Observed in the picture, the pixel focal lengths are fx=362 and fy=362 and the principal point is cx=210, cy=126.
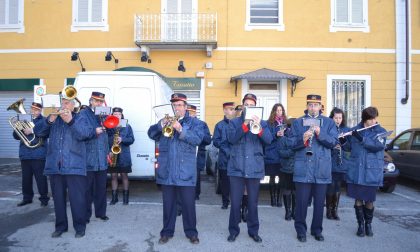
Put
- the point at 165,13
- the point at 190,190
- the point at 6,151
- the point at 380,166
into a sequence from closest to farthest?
the point at 190,190
the point at 380,166
the point at 165,13
the point at 6,151

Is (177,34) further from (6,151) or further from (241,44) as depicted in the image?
(6,151)

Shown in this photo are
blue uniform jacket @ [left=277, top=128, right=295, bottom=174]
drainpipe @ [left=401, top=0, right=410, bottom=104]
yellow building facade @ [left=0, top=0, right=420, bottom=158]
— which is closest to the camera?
blue uniform jacket @ [left=277, top=128, right=295, bottom=174]

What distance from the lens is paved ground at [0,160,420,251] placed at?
15.9ft

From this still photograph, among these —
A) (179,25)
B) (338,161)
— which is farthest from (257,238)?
(179,25)

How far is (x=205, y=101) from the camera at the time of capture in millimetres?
13406

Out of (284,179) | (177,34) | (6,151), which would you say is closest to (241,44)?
(177,34)

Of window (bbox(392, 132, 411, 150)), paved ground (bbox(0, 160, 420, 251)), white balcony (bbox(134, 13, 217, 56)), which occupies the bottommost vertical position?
paved ground (bbox(0, 160, 420, 251))

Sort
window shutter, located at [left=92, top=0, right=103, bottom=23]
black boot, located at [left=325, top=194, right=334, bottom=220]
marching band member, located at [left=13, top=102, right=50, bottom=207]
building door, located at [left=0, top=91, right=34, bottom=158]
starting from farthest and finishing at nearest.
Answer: building door, located at [left=0, top=91, right=34, bottom=158]
window shutter, located at [left=92, top=0, right=103, bottom=23]
marching band member, located at [left=13, top=102, right=50, bottom=207]
black boot, located at [left=325, top=194, right=334, bottom=220]

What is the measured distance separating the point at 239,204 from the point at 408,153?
6261 mm

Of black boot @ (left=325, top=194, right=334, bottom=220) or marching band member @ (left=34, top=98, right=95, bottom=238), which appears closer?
marching band member @ (left=34, top=98, right=95, bottom=238)

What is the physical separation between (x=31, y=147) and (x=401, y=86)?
12.5 meters

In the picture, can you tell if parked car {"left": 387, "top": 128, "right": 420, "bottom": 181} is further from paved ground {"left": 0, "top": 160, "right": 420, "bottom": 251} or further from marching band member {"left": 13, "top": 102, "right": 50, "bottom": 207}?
marching band member {"left": 13, "top": 102, "right": 50, "bottom": 207}

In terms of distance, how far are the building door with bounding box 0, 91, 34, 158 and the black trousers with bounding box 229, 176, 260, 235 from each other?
11.8 m

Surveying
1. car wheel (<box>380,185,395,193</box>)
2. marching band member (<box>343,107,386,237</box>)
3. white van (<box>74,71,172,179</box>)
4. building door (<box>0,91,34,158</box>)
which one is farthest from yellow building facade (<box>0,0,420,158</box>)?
marching band member (<box>343,107,386,237</box>)
